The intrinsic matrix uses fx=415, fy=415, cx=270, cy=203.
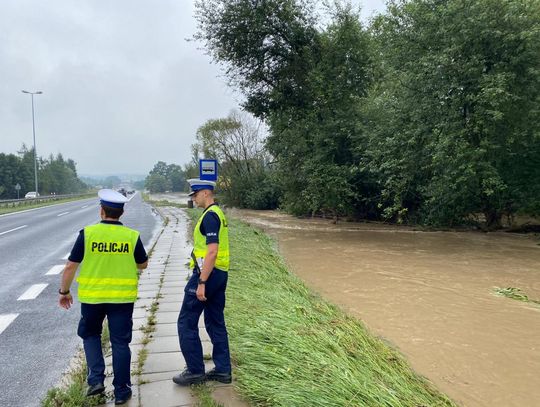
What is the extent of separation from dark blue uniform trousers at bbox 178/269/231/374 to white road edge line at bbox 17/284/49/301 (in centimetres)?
452

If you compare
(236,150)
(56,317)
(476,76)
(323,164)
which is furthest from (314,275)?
(236,150)

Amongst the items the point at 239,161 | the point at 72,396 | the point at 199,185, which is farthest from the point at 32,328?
the point at 239,161

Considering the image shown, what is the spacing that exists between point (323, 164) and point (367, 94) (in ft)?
13.6

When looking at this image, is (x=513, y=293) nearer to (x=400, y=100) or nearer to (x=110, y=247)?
(x=110, y=247)

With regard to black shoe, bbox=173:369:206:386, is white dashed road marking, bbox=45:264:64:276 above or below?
below

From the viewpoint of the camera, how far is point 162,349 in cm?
441

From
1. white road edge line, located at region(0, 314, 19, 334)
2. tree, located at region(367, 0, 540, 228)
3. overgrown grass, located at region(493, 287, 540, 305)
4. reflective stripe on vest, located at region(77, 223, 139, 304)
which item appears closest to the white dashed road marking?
white road edge line, located at region(0, 314, 19, 334)

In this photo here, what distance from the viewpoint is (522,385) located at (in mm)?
4387

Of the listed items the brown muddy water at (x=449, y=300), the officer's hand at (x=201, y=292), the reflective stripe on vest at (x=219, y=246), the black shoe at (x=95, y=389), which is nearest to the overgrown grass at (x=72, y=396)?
the black shoe at (x=95, y=389)

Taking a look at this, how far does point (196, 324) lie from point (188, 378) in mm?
454

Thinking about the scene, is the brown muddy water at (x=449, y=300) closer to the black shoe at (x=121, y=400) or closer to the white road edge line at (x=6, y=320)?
the black shoe at (x=121, y=400)

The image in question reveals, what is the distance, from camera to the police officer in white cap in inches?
131

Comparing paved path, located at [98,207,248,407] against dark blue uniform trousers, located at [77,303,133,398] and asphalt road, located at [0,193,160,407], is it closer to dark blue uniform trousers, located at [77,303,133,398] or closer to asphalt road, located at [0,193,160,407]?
dark blue uniform trousers, located at [77,303,133,398]

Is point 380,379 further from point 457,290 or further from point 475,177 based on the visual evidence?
point 475,177
